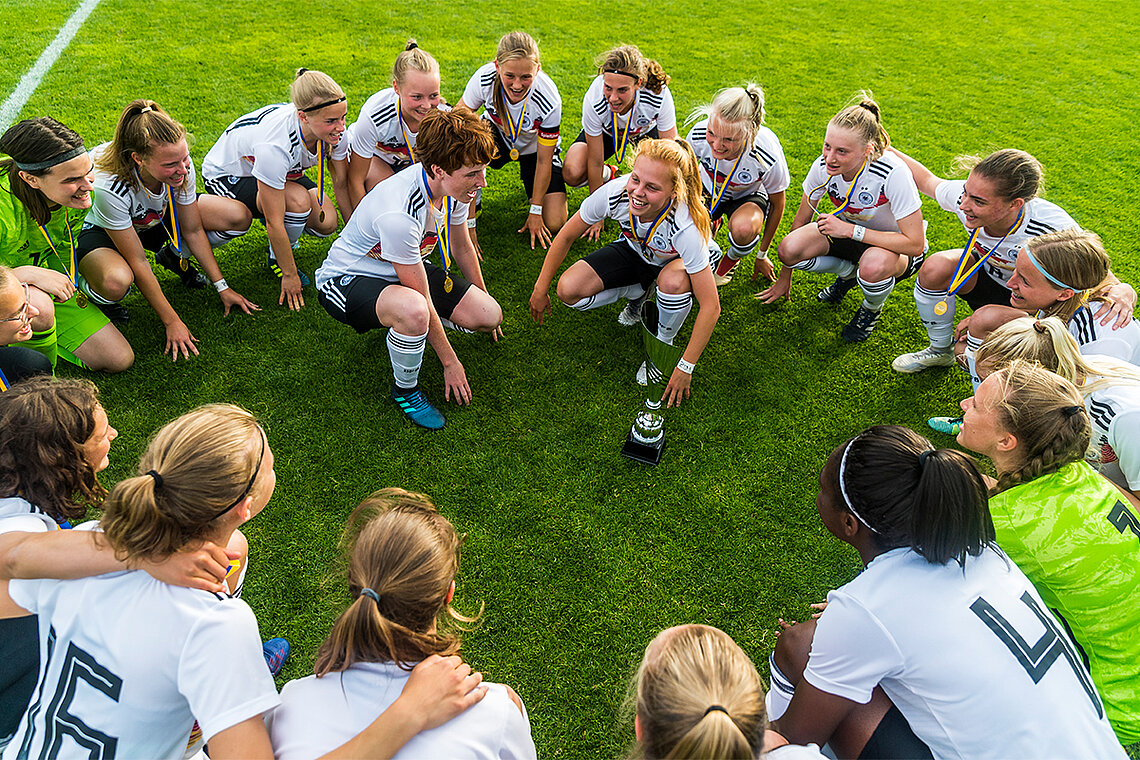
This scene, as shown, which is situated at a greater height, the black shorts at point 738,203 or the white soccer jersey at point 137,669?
the black shorts at point 738,203

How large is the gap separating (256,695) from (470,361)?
253cm

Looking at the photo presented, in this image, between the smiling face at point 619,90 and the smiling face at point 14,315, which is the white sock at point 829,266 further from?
the smiling face at point 14,315

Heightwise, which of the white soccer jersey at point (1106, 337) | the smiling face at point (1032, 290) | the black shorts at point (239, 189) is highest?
the smiling face at point (1032, 290)

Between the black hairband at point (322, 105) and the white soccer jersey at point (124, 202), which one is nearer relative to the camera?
the white soccer jersey at point (124, 202)

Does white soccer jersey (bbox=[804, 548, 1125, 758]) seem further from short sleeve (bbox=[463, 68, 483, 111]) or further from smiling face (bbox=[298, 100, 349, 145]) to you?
short sleeve (bbox=[463, 68, 483, 111])

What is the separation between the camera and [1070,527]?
2.22m

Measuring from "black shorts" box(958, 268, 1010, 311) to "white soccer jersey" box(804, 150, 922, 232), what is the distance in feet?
1.72

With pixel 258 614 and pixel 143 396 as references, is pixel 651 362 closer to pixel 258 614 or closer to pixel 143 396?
pixel 258 614

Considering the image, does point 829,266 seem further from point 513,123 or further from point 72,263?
point 72,263

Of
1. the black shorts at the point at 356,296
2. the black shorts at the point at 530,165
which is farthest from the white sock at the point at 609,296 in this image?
the black shorts at the point at 530,165

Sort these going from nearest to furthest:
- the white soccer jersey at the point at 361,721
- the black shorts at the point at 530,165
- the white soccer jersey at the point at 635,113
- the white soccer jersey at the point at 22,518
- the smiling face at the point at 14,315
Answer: the white soccer jersey at the point at 361,721 → the white soccer jersey at the point at 22,518 → the smiling face at the point at 14,315 → the white soccer jersey at the point at 635,113 → the black shorts at the point at 530,165

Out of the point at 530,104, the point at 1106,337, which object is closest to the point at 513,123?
the point at 530,104

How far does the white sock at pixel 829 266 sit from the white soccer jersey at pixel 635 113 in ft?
4.25

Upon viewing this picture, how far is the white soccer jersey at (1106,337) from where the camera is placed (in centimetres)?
314
